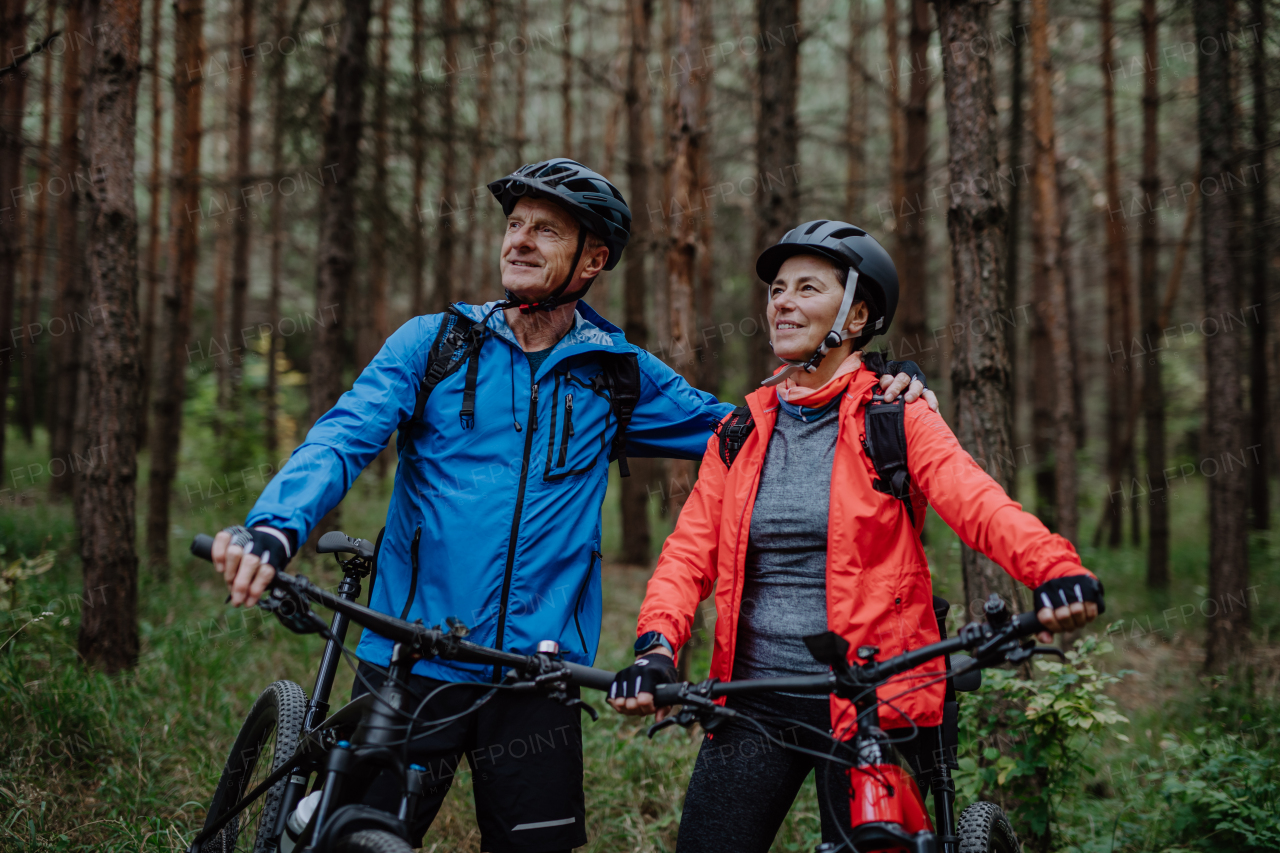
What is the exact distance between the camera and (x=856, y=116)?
59.6 feet

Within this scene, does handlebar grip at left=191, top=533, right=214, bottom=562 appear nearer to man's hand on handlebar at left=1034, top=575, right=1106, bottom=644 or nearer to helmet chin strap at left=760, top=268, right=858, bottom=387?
helmet chin strap at left=760, top=268, right=858, bottom=387

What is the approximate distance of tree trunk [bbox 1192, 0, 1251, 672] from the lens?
25.2 feet

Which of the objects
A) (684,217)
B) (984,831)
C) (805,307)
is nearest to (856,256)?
(805,307)

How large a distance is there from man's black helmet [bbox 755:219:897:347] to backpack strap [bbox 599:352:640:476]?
1.86ft

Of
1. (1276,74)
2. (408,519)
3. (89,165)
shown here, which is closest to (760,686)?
(408,519)

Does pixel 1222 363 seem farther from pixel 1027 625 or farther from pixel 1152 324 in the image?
pixel 1027 625

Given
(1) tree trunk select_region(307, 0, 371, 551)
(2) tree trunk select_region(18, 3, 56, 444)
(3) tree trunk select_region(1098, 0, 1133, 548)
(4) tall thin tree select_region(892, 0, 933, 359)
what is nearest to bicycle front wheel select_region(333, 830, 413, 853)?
(1) tree trunk select_region(307, 0, 371, 551)

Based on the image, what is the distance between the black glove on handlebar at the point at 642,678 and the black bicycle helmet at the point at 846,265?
101 cm

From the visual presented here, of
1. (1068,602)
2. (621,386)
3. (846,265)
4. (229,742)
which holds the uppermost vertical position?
(846,265)

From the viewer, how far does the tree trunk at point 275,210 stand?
31.7ft

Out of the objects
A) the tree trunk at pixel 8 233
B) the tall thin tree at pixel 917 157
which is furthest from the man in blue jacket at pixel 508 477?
A: the tree trunk at pixel 8 233

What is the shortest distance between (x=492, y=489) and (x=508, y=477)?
6 cm

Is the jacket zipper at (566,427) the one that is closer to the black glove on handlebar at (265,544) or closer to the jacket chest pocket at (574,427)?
the jacket chest pocket at (574,427)

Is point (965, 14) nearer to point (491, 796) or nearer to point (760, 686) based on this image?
point (760, 686)
